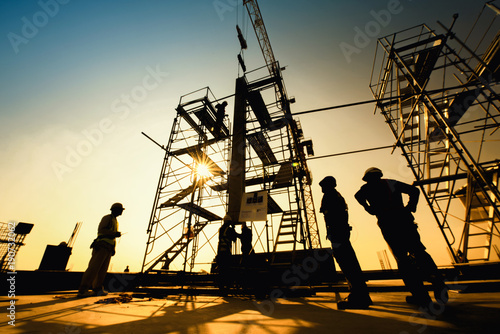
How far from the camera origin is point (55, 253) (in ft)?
26.1

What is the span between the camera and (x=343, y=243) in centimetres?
303

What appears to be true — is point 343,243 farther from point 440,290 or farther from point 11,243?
point 11,243

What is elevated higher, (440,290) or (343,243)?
(343,243)

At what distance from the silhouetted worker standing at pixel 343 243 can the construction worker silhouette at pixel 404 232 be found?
1.45ft

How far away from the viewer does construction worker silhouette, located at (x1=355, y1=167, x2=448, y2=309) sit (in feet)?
8.11

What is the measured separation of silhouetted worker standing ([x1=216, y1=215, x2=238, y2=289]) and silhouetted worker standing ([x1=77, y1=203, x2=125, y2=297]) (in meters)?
2.87

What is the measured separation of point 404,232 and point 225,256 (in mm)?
4780

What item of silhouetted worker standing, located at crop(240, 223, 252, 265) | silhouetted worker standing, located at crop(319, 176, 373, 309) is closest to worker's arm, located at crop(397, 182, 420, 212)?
silhouetted worker standing, located at crop(319, 176, 373, 309)

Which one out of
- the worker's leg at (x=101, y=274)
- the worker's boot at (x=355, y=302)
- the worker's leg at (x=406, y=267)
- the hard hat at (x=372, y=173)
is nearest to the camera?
the worker's leg at (x=406, y=267)

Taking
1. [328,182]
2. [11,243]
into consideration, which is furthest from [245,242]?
[11,243]

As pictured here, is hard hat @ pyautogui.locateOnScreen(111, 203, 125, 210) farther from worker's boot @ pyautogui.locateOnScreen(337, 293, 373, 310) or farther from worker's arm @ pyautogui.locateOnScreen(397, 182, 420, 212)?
worker's arm @ pyautogui.locateOnScreen(397, 182, 420, 212)

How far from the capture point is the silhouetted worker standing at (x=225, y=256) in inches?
206

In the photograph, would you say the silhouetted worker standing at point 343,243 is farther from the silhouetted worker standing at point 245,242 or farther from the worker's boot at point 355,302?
the silhouetted worker standing at point 245,242

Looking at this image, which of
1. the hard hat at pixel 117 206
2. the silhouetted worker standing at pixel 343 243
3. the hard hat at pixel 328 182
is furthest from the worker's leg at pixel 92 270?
the hard hat at pixel 328 182
